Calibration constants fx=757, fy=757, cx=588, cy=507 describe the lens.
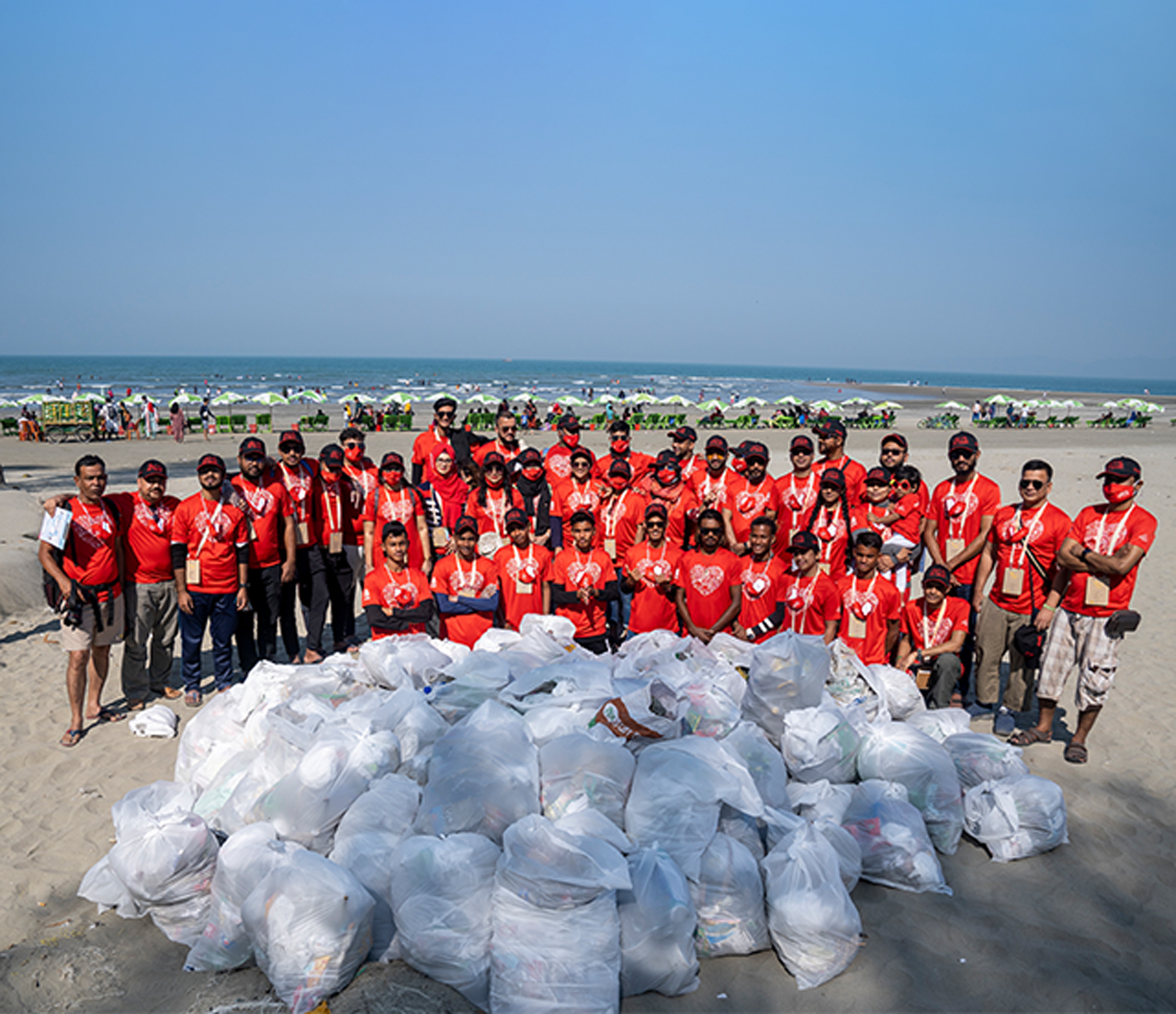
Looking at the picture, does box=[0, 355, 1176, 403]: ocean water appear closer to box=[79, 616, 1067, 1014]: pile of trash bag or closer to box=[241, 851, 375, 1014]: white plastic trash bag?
box=[79, 616, 1067, 1014]: pile of trash bag

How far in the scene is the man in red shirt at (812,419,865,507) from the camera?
5.95 meters

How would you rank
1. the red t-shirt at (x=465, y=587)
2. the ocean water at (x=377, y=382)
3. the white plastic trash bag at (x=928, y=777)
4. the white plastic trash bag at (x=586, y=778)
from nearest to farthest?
the white plastic trash bag at (x=586, y=778) < the white plastic trash bag at (x=928, y=777) < the red t-shirt at (x=465, y=587) < the ocean water at (x=377, y=382)

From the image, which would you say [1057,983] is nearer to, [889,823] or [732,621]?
[889,823]

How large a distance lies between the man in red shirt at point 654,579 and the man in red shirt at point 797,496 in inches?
34.9

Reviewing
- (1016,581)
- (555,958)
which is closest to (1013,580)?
(1016,581)

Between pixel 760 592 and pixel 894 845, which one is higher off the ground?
pixel 760 592

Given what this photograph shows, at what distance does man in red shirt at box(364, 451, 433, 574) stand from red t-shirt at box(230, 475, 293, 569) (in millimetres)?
621

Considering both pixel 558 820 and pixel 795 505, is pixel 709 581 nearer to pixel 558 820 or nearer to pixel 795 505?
pixel 795 505

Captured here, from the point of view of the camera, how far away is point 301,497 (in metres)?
5.75

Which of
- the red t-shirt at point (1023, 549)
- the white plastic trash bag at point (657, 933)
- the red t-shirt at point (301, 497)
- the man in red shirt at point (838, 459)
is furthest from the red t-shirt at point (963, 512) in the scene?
the red t-shirt at point (301, 497)

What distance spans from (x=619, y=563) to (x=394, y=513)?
1808 millimetres

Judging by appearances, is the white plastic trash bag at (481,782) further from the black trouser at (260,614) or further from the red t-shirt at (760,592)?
the black trouser at (260,614)

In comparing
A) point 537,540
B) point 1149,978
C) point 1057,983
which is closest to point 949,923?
point 1057,983

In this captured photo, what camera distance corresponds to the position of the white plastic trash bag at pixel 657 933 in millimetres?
2727
